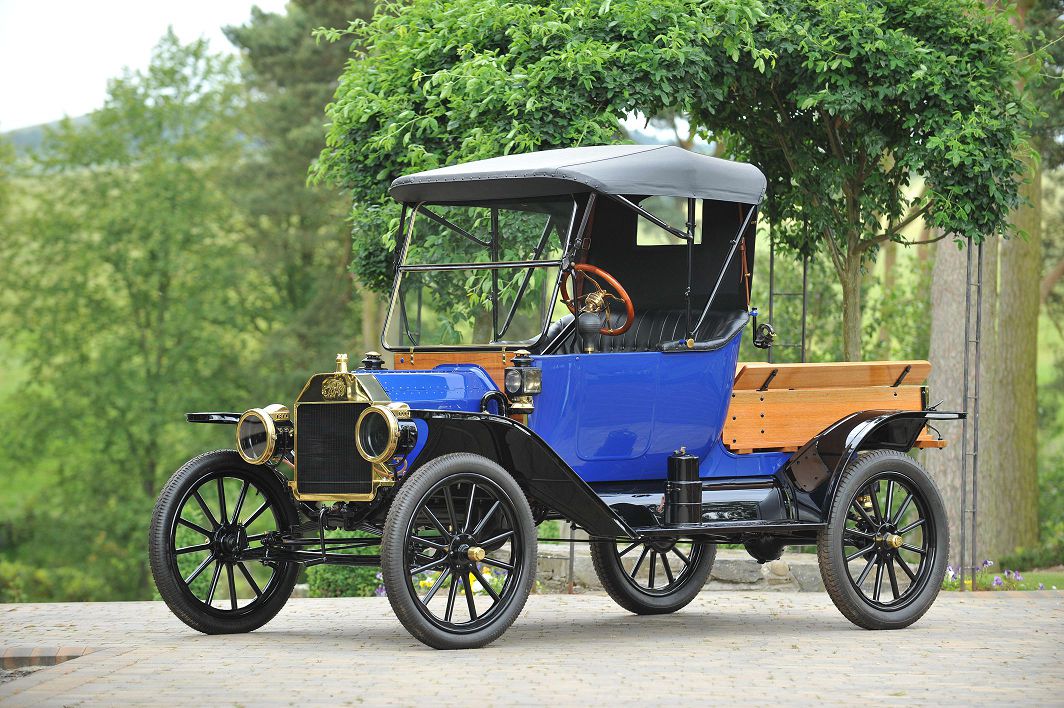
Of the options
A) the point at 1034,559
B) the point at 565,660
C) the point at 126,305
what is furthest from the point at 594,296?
the point at 126,305

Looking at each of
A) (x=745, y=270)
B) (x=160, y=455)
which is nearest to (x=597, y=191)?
(x=745, y=270)

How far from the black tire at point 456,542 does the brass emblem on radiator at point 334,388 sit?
63cm

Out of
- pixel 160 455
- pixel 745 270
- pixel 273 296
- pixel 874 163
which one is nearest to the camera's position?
pixel 745 270

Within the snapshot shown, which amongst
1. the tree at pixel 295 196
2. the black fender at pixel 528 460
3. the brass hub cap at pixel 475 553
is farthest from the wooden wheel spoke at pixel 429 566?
the tree at pixel 295 196

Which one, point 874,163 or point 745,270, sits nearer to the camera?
point 745,270

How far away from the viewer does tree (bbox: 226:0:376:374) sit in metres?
30.4

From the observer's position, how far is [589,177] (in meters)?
8.09

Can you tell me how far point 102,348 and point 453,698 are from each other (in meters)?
27.9

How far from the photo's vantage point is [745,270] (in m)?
9.12

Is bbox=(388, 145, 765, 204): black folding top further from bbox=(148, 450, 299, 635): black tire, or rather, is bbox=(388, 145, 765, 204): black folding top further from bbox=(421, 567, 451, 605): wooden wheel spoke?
bbox=(421, 567, 451, 605): wooden wheel spoke

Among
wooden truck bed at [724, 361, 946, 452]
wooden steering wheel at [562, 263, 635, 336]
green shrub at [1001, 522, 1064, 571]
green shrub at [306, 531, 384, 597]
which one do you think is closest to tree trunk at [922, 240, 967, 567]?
green shrub at [1001, 522, 1064, 571]

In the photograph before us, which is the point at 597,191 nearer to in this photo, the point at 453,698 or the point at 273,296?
the point at 453,698

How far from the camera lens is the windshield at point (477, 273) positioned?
8391 mm

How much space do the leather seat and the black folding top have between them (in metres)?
0.76
